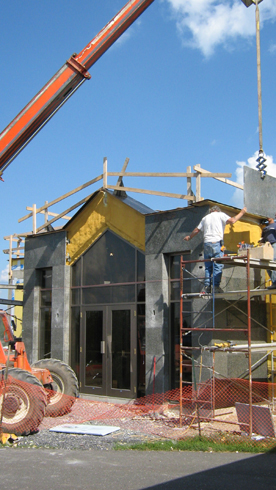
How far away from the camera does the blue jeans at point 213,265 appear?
10.6 meters

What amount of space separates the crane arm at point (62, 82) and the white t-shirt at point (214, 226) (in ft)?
12.6

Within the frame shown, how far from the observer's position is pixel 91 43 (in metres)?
10.1

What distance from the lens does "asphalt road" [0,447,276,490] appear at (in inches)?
253

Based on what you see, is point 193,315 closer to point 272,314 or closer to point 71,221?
point 272,314

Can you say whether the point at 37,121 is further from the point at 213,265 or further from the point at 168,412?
the point at 168,412

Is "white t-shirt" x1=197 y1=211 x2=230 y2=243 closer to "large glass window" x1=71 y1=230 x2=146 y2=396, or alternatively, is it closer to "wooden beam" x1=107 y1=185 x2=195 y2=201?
"wooden beam" x1=107 y1=185 x2=195 y2=201

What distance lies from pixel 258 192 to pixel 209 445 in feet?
19.5

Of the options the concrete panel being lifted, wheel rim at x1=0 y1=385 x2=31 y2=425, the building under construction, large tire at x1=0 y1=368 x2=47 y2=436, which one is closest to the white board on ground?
large tire at x1=0 y1=368 x2=47 y2=436

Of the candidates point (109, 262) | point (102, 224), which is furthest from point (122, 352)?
point (102, 224)

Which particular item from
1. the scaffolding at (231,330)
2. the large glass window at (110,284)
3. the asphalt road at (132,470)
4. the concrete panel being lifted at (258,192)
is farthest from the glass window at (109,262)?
the asphalt road at (132,470)

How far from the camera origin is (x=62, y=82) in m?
10.1

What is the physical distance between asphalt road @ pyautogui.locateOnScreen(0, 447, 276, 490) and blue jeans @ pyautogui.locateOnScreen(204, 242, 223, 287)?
12.3 feet

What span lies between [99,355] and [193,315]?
360 cm

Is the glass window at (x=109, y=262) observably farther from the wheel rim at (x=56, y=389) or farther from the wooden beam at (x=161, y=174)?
the wheel rim at (x=56, y=389)
